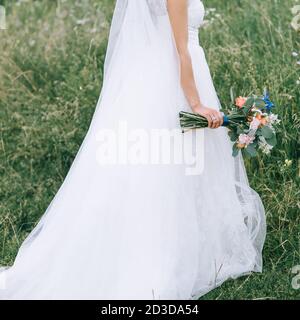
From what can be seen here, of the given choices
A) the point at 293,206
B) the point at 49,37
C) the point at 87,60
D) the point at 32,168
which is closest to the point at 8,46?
the point at 49,37

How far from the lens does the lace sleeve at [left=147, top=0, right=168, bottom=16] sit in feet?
12.4

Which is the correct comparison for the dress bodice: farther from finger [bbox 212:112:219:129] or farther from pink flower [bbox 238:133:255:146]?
pink flower [bbox 238:133:255:146]

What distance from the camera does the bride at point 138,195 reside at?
12.4 feet

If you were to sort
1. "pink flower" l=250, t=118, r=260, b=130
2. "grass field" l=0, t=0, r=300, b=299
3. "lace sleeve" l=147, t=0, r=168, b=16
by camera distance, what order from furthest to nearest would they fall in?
"grass field" l=0, t=0, r=300, b=299 → "pink flower" l=250, t=118, r=260, b=130 → "lace sleeve" l=147, t=0, r=168, b=16

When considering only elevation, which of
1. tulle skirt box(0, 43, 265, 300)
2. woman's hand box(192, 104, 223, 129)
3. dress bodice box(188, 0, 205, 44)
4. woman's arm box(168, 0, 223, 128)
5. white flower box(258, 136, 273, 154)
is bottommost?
tulle skirt box(0, 43, 265, 300)

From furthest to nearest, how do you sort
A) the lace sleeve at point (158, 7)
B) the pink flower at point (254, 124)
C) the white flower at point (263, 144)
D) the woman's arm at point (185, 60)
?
the white flower at point (263, 144) < the pink flower at point (254, 124) < the lace sleeve at point (158, 7) < the woman's arm at point (185, 60)

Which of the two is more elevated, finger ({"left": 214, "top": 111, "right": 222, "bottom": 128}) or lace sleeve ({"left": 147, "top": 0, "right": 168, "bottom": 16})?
lace sleeve ({"left": 147, "top": 0, "right": 168, "bottom": 16})

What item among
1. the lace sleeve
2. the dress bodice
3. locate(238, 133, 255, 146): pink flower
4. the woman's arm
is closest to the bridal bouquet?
locate(238, 133, 255, 146): pink flower

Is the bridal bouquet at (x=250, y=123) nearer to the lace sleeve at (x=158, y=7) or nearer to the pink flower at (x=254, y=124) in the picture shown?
the pink flower at (x=254, y=124)

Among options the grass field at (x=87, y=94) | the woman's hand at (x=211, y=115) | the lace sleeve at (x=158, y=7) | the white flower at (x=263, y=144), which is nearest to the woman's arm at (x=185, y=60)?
the woman's hand at (x=211, y=115)

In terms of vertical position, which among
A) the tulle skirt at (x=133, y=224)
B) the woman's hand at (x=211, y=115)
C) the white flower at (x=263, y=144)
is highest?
the woman's hand at (x=211, y=115)

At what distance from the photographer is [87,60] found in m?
5.88

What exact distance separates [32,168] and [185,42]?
219cm
